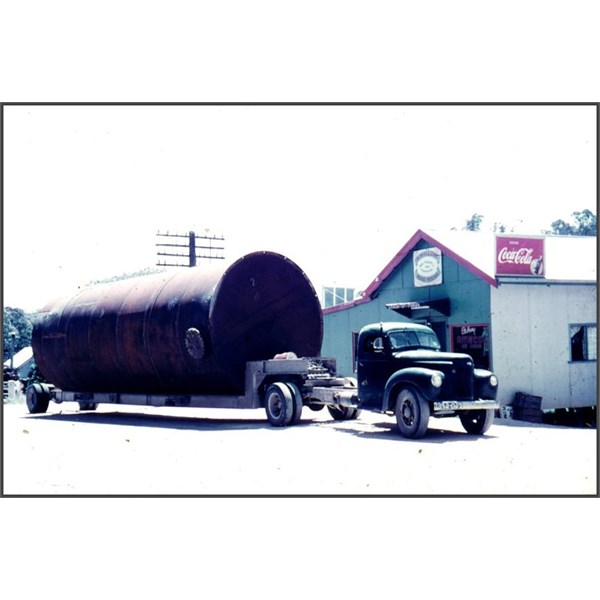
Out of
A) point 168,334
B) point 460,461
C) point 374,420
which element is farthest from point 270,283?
point 460,461

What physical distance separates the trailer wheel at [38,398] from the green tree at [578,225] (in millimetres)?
35752

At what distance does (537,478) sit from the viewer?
33.6ft

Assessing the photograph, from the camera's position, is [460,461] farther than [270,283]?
No

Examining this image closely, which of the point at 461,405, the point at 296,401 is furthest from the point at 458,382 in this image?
the point at 296,401

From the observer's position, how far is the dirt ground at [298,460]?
973 centimetres

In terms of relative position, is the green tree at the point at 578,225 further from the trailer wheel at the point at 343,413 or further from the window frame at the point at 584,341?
the trailer wheel at the point at 343,413

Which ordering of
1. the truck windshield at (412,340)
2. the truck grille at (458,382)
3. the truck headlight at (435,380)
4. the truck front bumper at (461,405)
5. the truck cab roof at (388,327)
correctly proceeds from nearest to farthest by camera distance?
the truck headlight at (435,380), the truck front bumper at (461,405), the truck grille at (458,382), the truck windshield at (412,340), the truck cab roof at (388,327)

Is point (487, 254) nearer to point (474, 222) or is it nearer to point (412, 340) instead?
point (412, 340)

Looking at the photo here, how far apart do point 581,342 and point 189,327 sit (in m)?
11.1

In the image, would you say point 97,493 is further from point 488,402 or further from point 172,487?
point 488,402

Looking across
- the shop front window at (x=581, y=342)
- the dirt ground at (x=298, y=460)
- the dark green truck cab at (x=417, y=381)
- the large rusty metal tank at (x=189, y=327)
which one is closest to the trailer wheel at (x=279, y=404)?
the dirt ground at (x=298, y=460)

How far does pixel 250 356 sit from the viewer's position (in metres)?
16.7

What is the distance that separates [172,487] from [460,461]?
4.31 meters

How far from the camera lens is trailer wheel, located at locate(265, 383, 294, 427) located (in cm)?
1540
